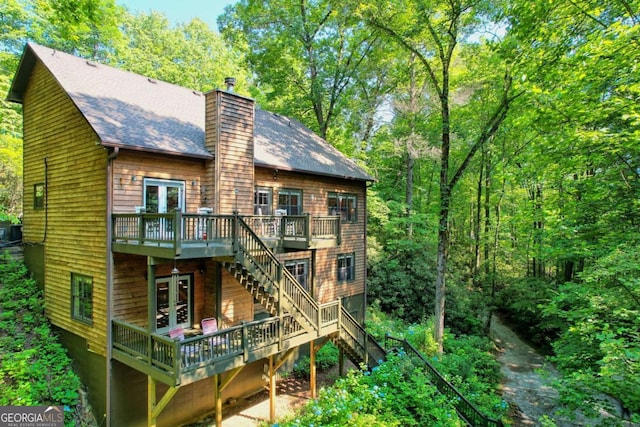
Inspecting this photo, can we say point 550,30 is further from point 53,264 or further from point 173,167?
point 53,264

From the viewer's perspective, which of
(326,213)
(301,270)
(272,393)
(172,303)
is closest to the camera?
(272,393)

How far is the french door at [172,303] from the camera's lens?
9.15 meters

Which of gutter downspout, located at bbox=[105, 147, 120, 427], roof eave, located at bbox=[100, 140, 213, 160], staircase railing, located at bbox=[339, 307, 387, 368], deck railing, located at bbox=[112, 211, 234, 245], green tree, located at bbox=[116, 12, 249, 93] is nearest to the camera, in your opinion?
deck railing, located at bbox=[112, 211, 234, 245]

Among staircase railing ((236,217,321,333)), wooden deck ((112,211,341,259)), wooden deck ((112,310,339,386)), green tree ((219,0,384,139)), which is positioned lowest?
wooden deck ((112,310,339,386))

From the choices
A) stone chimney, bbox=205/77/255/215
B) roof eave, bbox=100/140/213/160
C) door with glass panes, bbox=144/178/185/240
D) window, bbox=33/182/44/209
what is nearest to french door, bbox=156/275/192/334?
door with glass panes, bbox=144/178/185/240

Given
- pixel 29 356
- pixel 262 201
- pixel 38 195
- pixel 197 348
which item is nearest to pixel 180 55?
pixel 38 195

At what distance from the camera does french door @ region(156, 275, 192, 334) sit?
915 cm

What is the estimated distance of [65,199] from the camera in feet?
31.9

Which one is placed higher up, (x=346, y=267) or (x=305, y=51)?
(x=305, y=51)

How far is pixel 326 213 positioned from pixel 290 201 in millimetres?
2018

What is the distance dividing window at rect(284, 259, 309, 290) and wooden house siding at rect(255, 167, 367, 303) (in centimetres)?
28

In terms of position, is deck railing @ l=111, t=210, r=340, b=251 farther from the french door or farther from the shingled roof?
the shingled roof

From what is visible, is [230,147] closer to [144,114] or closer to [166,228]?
[144,114]

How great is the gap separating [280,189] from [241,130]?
268 centimetres
